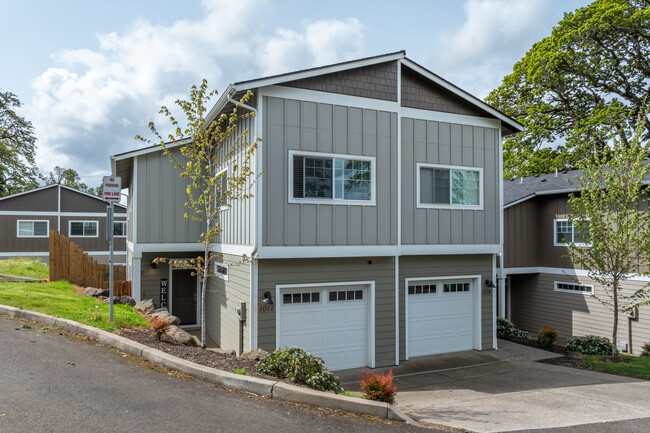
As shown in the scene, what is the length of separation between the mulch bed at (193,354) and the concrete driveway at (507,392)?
2.48 m

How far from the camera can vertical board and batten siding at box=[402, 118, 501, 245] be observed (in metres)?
11.2

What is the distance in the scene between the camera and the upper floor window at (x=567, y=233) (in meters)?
15.8

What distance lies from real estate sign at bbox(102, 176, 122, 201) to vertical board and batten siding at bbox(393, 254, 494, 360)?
6.43 meters

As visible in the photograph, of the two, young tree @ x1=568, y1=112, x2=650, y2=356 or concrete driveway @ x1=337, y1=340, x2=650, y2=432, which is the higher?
young tree @ x1=568, y1=112, x2=650, y2=356

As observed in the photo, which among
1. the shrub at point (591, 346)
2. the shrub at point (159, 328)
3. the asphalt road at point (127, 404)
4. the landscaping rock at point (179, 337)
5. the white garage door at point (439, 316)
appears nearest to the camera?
the asphalt road at point (127, 404)

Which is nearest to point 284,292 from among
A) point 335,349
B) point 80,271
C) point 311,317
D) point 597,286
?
point 311,317

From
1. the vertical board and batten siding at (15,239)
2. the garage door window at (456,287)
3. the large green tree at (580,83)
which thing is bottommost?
the garage door window at (456,287)

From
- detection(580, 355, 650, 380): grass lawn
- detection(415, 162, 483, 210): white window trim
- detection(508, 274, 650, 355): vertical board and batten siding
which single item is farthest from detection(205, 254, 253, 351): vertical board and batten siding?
detection(508, 274, 650, 355): vertical board and batten siding

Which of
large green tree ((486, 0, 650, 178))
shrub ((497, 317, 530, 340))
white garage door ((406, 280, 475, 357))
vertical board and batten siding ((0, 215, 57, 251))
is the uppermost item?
large green tree ((486, 0, 650, 178))

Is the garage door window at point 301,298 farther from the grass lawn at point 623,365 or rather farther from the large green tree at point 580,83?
the large green tree at point 580,83

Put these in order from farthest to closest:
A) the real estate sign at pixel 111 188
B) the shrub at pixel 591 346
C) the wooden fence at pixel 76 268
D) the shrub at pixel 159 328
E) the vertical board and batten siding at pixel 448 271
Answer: the wooden fence at pixel 76 268 → the shrub at pixel 591 346 → the vertical board and batten siding at pixel 448 271 → the real estate sign at pixel 111 188 → the shrub at pixel 159 328

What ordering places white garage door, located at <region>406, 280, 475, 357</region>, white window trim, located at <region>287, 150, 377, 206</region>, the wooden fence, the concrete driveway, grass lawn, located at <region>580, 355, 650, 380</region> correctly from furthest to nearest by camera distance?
1. the wooden fence
2. white garage door, located at <region>406, 280, 475, 357</region>
3. grass lawn, located at <region>580, 355, 650, 380</region>
4. white window trim, located at <region>287, 150, 377, 206</region>
5. the concrete driveway

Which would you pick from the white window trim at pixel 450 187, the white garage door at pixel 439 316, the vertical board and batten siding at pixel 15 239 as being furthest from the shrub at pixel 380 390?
the vertical board and batten siding at pixel 15 239

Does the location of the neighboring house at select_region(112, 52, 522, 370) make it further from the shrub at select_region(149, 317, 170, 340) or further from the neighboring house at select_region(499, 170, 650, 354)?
the neighboring house at select_region(499, 170, 650, 354)
